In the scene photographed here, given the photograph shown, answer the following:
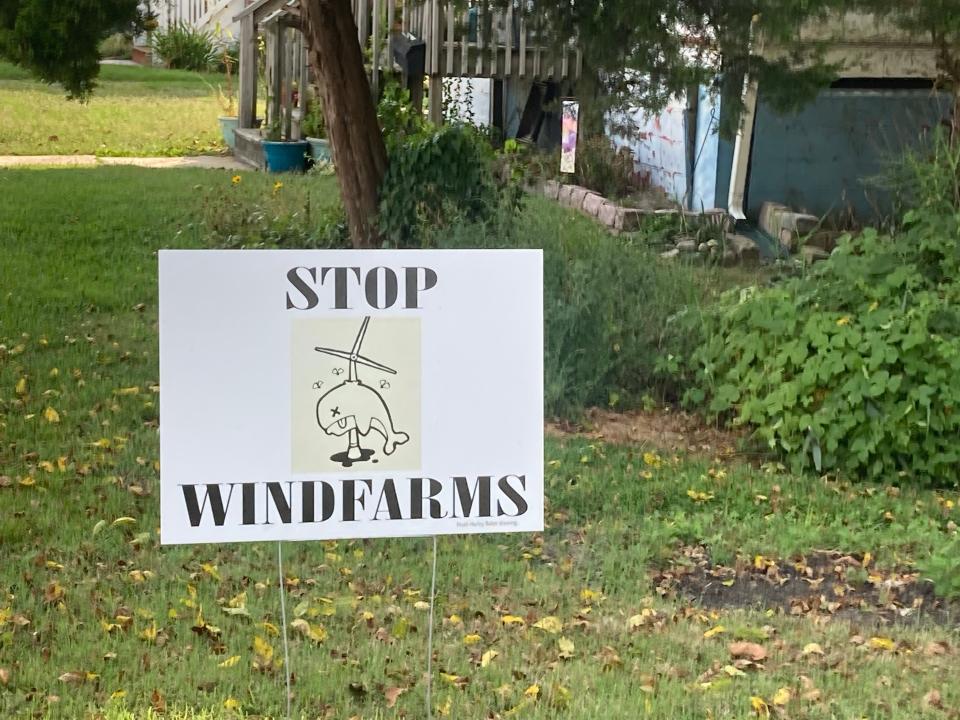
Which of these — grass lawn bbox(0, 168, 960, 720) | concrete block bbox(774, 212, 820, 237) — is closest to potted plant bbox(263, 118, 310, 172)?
concrete block bbox(774, 212, 820, 237)

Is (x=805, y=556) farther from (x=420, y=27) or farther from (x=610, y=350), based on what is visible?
(x=420, y=27)

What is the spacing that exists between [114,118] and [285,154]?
5.02 meters

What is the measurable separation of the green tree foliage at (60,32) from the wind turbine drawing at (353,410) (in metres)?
4.39

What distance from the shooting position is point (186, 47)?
22766 mm

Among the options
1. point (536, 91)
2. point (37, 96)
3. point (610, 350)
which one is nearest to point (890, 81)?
point (536, 91)

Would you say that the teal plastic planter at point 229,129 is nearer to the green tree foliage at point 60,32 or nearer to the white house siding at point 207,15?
the white house siding at point 207,15

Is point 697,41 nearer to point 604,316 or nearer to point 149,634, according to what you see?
point 604,316

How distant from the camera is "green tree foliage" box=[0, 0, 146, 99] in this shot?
287 inches

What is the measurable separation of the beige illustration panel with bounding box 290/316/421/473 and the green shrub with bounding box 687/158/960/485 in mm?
3404

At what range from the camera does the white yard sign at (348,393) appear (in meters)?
3.61

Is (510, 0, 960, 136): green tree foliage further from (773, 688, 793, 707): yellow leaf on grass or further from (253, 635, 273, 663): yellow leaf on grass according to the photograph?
(253, 635, 273, 663): yellow leaf on grass

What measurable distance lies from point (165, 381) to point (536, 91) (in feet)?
43.3

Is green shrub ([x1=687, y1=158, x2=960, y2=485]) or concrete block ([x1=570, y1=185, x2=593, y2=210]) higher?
concrete block ([x1=570, y1=185, x2=593, y2=210])

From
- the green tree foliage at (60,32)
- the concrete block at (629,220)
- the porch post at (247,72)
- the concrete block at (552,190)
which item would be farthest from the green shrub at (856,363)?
the porch post at (247,72)
